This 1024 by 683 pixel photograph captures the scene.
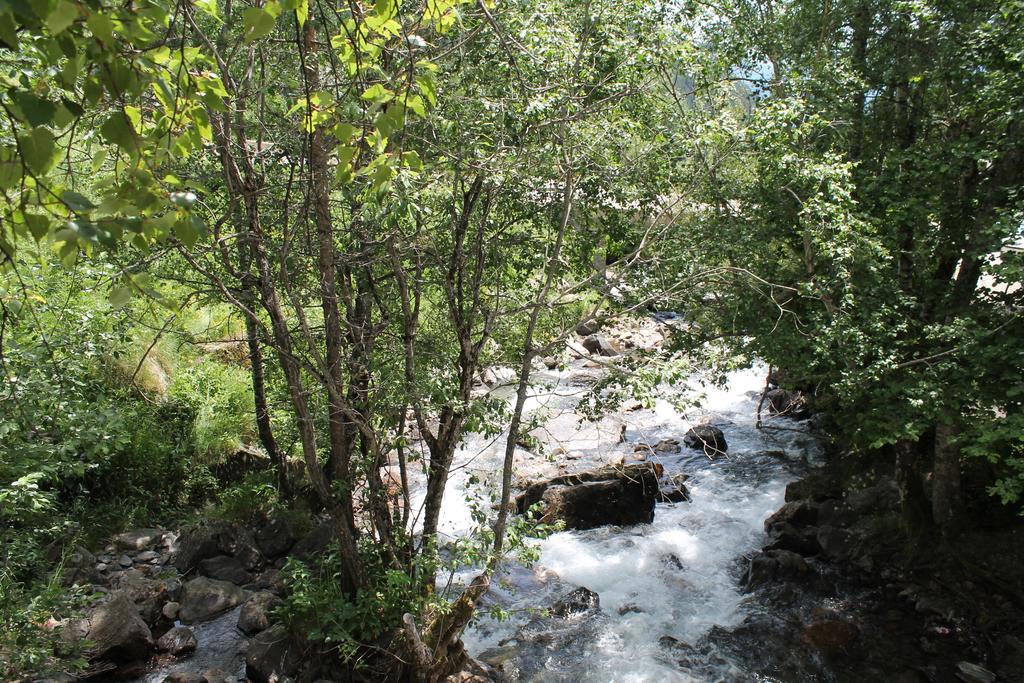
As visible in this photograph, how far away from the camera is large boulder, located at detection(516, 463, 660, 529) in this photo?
33.7 ft

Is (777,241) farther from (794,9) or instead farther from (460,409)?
(460,409)

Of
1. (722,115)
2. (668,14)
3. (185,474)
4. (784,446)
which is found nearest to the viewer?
(722,115)

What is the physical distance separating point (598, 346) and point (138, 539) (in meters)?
11.0

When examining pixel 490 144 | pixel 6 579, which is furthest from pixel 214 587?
pixel 490 144

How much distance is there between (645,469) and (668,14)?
19.4ft

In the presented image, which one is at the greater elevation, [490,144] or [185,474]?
[490,144]

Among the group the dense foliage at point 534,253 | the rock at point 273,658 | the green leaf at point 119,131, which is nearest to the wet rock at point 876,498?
the dense foliage at point 534,253

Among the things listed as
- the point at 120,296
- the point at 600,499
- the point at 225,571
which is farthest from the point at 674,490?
the point at 120,296

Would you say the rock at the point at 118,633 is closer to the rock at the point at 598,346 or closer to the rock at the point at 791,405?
the rock at the point at 791,405

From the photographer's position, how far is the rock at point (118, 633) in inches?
259

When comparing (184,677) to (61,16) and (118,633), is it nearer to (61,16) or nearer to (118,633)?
(118,633)

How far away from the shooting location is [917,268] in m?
7.82

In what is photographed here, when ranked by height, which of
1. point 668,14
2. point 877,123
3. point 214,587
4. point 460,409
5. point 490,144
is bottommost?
point 214,587

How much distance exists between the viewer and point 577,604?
8.40 meters
